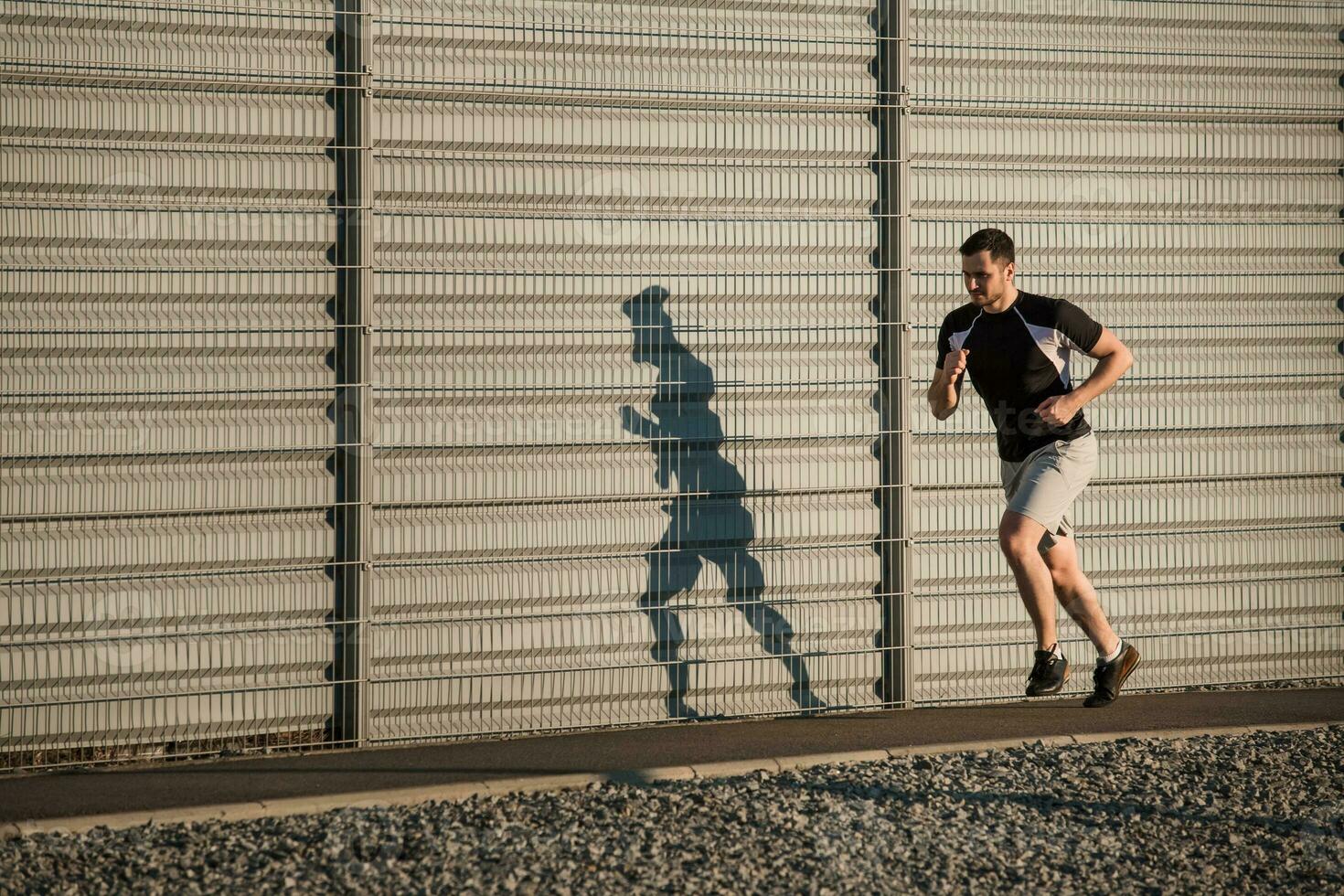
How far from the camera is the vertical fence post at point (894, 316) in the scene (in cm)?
671

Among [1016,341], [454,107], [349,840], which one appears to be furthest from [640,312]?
[349,840]

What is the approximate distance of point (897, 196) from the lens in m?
6.70

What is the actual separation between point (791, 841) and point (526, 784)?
43.8 inches

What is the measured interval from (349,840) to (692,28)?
12.3 ft

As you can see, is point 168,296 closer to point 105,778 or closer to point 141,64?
point 141,64

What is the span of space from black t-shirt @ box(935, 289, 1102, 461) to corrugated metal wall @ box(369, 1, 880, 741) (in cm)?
56

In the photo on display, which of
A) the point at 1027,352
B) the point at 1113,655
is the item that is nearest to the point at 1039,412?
the point at 1027,352

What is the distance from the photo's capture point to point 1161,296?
708 cm

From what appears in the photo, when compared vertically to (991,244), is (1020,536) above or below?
below

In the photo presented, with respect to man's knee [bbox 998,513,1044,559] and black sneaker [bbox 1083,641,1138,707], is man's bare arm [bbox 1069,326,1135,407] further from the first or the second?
black sneaker [bbox 1083,641,1138,707]

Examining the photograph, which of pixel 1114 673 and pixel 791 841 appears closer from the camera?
pixel 791 841

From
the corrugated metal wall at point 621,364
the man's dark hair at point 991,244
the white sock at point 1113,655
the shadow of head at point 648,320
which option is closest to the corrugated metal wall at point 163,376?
the corrugated metal wall at point 621,364

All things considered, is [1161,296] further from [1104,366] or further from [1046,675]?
[1046,675]

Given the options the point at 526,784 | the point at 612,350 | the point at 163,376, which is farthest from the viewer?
the point at 612,350
